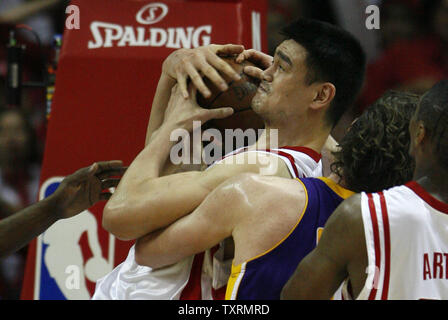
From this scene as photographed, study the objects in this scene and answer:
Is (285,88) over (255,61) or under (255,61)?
under

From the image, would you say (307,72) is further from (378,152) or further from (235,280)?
(235,280)

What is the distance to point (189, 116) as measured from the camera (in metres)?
2.45

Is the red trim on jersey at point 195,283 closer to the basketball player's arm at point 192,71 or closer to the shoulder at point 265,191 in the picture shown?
the shoulder at point 265,191

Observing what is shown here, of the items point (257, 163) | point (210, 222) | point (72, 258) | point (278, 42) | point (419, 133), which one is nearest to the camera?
point (419, 133)

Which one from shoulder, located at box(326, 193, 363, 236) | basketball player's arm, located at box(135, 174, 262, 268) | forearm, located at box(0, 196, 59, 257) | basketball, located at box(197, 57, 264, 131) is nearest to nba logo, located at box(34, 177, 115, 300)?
forearm, located at box(0, 196, 59, 257)

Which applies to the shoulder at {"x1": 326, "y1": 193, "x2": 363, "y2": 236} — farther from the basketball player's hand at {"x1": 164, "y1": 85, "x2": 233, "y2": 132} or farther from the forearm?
the forearm

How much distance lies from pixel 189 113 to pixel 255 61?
0.37 meters

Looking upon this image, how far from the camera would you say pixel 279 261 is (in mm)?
2154

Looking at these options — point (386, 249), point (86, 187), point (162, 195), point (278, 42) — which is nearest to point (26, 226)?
point (86, 187)

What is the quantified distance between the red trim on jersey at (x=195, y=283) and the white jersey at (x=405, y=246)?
64cm

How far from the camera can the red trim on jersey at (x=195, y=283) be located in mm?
2324

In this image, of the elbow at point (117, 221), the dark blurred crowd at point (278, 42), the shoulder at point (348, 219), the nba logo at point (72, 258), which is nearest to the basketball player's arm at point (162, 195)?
the elbow at point (117, 221)

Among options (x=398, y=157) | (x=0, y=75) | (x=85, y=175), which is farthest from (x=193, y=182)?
(x=0, y=75)

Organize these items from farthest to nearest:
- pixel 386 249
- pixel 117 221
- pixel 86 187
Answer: pixel 86 187, pixel 117 221, pixel 386 249
